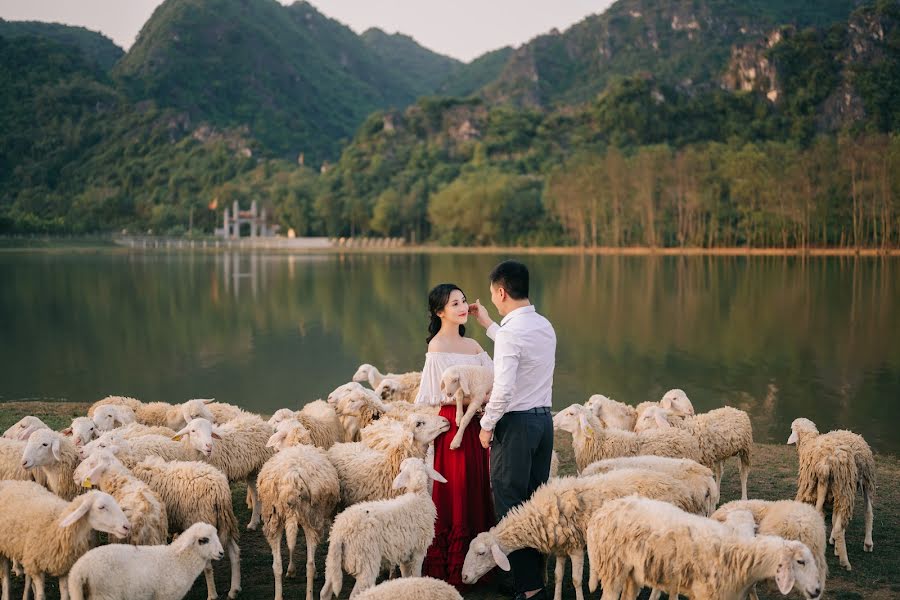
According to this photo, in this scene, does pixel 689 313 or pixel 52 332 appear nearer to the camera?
pixel 52 332

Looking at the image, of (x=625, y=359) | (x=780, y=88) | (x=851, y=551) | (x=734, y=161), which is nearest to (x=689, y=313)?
(x=625, y=359)

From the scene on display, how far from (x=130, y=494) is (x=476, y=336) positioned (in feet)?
64.0

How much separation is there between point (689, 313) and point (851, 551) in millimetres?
25172

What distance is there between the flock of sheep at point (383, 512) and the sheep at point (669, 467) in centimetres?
2

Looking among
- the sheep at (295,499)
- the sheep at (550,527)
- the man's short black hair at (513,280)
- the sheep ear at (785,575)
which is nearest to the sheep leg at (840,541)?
the sheep at (550,527)

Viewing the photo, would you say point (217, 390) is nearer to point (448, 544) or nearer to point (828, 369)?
point (448, 544)

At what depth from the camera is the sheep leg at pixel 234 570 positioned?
6.95 meters

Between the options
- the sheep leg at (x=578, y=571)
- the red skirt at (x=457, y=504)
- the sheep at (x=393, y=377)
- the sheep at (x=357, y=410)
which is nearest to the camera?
the sheep leg at (x=578, y=571)

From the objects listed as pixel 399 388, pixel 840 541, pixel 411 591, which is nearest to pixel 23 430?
pixel 399 388

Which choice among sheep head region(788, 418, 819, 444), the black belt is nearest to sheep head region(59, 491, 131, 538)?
the black belt

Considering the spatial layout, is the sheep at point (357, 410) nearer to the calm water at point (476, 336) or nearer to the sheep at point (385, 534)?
the sheep at point (385, 534)

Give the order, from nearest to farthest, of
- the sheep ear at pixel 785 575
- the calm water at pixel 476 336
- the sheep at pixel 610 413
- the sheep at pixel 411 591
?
the sheep ear at pixel 785 575
the sheep at pixel 411 591
the sheep at pixel 610 413
the calm water at pixel 476 336

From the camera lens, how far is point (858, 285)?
4191 cm

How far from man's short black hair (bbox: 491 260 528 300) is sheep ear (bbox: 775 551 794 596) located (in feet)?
8.03
